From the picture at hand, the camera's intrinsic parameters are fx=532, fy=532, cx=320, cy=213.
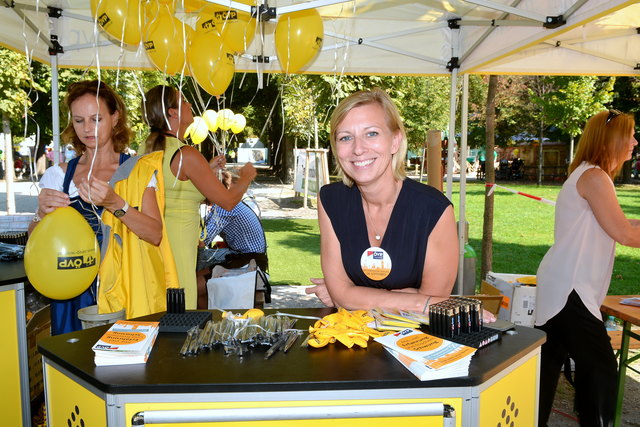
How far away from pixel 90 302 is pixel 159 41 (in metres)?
1.65

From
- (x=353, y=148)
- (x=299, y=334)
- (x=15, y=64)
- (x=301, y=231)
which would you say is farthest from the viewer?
(x=301, y=231)

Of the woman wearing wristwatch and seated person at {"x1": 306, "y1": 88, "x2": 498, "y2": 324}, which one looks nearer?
seated person at {"x1": 306, "y1": 88, "x2": 498, "y2": 324}

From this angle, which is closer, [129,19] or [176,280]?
[176,280]

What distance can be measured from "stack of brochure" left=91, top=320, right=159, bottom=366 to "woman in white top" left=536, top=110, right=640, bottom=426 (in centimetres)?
194

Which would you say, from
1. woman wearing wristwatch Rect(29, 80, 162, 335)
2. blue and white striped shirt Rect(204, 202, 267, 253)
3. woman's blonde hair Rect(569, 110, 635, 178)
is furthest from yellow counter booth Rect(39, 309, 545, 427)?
blue and white striped shirt Rect(204, 202, 267, 253)

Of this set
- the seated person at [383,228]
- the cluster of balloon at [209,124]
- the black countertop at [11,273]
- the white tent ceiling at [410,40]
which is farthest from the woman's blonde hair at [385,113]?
the cluster of balloon at [209,124]

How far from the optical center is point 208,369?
4.66 feet

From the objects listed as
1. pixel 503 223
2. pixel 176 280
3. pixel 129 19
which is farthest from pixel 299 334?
pixel 503 223

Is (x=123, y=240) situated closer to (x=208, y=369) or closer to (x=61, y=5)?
(x=208, y=369)

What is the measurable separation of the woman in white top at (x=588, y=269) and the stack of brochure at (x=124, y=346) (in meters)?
1.94

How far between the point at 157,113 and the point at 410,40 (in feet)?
8.98

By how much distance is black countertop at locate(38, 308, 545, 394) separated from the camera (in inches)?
52.1

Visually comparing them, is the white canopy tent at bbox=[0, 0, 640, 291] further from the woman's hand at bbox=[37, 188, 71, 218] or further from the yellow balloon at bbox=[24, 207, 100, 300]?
the yellow balloon at bbox=[24, 207, 100, 300]

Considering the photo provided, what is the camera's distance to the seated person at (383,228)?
1.94m
